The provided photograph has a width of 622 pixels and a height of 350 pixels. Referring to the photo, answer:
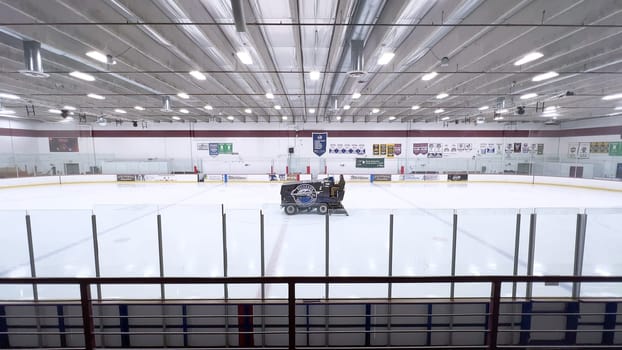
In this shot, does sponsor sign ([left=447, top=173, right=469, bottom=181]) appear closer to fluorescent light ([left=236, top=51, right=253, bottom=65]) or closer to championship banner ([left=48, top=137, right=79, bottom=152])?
fluorescent light ([left=236, top=51, right=253, bottom=65])

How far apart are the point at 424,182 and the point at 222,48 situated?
51.8 feet

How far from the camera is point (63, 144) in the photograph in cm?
2045

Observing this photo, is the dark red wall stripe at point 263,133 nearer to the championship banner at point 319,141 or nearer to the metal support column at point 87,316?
the championship banner at point 319,141

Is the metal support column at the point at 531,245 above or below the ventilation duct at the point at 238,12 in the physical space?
below

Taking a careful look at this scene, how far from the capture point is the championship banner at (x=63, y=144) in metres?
20.4

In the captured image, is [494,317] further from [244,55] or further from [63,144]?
[63,144]

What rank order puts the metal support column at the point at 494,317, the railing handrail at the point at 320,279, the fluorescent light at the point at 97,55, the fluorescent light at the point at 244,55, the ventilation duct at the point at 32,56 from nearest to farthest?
the railing handrail at the point at 320,279
the metal support column at the point at 494,317
the fluorescent light at the point at 244,55
the ventilation duct at the point at 32,56
the fluorescent light at the point at 97,55

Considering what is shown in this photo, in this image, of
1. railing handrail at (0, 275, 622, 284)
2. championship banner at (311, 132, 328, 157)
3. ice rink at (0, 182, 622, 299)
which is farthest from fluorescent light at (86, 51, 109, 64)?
championship banner at (311, 132, 328, 157)

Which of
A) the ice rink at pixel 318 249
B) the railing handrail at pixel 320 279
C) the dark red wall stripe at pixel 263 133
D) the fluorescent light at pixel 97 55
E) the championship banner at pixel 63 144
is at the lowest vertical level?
the ice rink at pixel 318 249

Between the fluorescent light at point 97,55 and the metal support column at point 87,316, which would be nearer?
the metal support column at point 87,316

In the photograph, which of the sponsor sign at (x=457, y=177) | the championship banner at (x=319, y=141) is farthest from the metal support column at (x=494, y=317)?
the sponsor sign at (x=457, y=177)

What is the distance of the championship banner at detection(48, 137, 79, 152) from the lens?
2036 cm

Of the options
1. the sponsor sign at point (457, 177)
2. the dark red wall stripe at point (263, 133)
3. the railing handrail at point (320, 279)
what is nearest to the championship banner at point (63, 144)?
the dark red wall stripe at point (263, 133)

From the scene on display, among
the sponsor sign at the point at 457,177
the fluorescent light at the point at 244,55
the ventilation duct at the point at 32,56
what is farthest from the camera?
the sponsor sign at the point at 457,177
